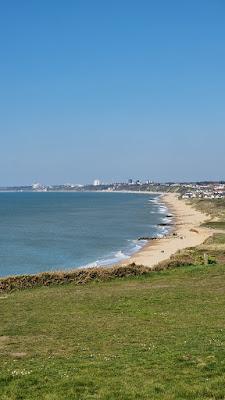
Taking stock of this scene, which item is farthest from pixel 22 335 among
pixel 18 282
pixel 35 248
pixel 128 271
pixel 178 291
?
pixel 35 248

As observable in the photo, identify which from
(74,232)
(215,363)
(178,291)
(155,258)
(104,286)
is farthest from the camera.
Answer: (74,232)

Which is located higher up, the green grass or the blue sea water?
the green grass

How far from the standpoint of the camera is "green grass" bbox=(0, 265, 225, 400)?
1275 centimetres

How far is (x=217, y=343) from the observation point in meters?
17.0

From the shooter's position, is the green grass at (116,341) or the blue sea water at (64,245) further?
the blue sea water at (64,245)

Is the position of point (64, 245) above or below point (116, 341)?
below

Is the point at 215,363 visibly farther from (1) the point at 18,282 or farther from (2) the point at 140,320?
(1) the point at 18,282

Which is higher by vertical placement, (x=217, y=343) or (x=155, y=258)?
(x=217, y=343)

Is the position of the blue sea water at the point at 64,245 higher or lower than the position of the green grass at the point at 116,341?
lower

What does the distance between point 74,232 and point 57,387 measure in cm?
9731

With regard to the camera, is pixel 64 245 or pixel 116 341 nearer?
pixel 116 341

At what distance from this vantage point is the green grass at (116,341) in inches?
502

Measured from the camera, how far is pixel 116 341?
62.2 ft

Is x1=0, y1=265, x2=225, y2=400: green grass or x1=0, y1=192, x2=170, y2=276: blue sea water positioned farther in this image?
x1=0, y1=192, x2=170, y2=276: blue sea water
